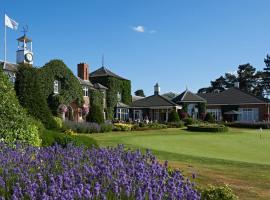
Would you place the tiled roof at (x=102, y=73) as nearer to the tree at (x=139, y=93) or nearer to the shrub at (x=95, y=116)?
the shrub at (x=95, y=116)

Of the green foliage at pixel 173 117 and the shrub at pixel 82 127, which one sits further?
the green foliage at pixel 173 117

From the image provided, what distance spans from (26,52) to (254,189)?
135ft

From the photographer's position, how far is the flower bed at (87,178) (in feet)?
16.7

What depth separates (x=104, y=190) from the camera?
5227mm

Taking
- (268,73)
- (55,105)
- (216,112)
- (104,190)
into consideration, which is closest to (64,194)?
(104,190)

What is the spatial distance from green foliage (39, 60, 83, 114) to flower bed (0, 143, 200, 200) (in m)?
38.8

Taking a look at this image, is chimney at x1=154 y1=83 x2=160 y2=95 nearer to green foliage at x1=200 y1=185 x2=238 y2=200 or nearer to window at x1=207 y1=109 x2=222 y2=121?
window at x1=207 y1=109 x2=222 y2=121

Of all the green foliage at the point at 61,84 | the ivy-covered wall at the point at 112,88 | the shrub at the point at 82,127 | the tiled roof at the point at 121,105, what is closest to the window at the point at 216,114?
the ivy-covered wall at the point at 112,88

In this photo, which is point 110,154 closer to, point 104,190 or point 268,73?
point 104,190

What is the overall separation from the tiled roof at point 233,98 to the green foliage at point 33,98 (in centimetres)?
4689

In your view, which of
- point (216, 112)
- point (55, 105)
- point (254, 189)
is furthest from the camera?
point (216, 112)

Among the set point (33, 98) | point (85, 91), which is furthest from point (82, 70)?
point (33, 98)

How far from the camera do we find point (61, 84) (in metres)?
48.9

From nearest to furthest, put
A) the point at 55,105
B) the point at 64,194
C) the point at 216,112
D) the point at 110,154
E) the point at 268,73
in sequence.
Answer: the point at 64,194
the point at 110,154
the point at 55,105
the point at 216,112
the point at 268,73
